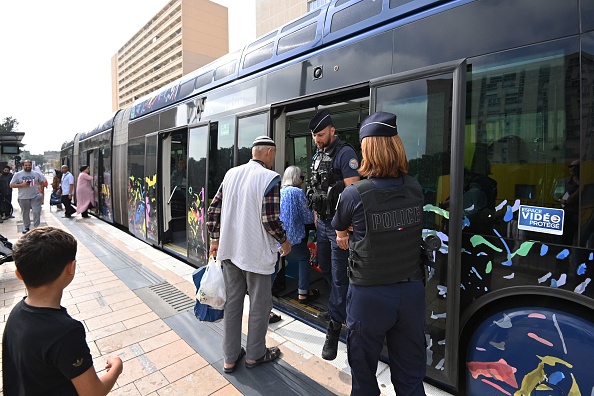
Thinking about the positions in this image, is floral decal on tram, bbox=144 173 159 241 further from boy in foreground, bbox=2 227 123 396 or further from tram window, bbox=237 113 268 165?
boy in foreground, bbox=2 227 123 396

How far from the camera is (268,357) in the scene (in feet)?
8.92

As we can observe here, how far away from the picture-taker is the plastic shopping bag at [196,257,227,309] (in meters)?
2.59

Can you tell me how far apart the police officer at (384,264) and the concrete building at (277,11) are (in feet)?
114

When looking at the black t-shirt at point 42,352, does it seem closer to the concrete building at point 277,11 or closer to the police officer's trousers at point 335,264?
the police officer's trousers at point 335,264

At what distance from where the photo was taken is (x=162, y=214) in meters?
6.16

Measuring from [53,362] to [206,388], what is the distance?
1558mm

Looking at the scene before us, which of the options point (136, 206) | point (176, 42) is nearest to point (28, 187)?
point (136, 206)

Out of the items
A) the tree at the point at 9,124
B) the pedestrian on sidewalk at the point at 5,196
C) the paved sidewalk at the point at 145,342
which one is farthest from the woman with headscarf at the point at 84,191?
the tree at the point at 9,124

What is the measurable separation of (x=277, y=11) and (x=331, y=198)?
1558 inches

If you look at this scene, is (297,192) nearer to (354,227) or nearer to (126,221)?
(354,227)

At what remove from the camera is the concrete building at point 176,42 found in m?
67.3

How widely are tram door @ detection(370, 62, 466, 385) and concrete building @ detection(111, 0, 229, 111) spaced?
68.8m

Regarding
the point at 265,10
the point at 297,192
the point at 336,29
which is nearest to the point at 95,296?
the point at 297,192

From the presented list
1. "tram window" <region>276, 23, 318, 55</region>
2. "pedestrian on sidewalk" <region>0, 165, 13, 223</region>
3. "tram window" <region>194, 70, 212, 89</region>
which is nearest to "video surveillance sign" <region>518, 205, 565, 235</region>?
"tram window" <region>276, 23, 318, 55</region>
